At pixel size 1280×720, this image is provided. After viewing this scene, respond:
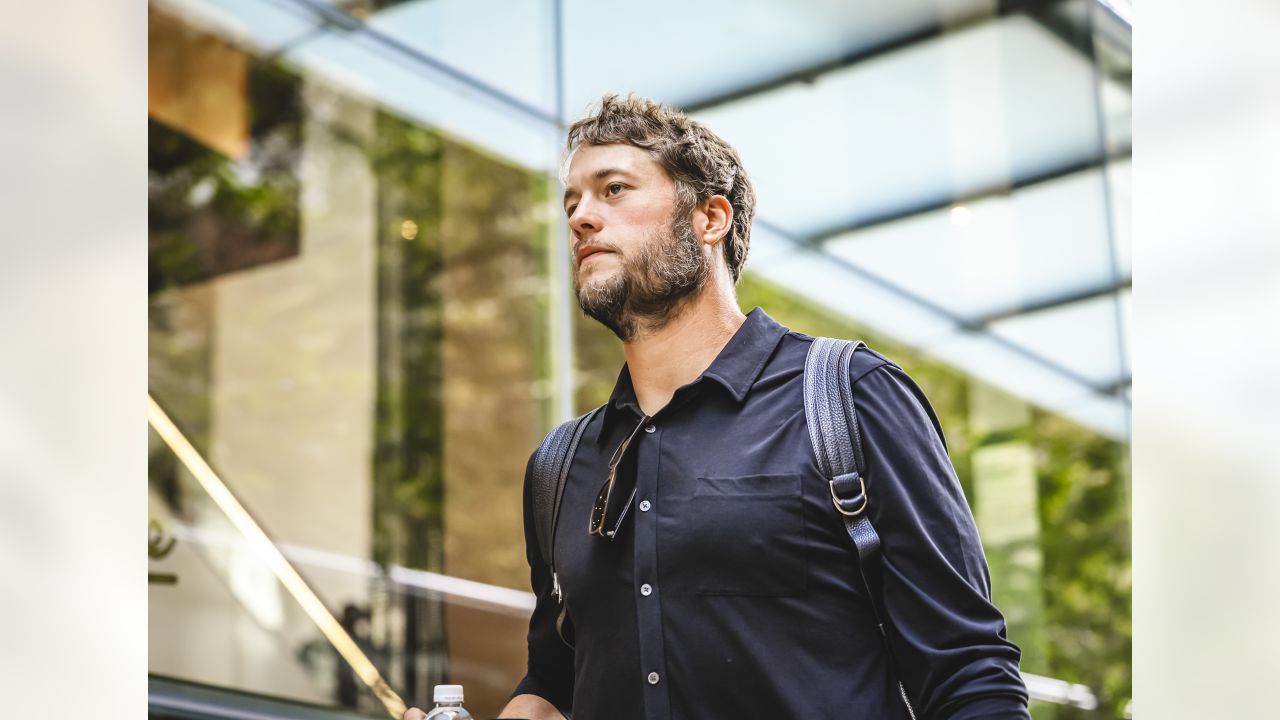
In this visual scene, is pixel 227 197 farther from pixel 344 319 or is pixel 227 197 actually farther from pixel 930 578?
pixel 930 578

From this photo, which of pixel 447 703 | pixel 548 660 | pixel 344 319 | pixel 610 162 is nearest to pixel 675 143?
pixel 610 162

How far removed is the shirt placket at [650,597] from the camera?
7.47 feet

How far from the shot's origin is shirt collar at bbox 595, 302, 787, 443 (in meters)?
2.50

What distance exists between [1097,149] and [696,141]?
17.8 ft

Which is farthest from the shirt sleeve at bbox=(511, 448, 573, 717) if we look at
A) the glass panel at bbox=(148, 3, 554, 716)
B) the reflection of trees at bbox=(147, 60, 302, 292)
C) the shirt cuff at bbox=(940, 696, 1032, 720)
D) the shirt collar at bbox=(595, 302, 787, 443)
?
the reflection of trees at bbox=(147, 60, 302, 292)

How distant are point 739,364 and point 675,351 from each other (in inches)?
6.7

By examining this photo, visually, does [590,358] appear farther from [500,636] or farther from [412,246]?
[412,246]

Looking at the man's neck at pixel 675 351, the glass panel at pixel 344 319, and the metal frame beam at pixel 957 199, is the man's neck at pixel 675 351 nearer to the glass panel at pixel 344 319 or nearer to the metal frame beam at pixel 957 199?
the metal frame beam at pixel 957 199

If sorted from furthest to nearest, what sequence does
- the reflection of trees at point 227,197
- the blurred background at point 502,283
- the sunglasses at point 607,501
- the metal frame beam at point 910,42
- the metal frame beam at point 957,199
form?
1. the reflection of trees at point 227,197
2. the metal frame beam at point 910,42
3. the metal frame beam at point 957,199
4. the blurred background at point 502,283
5. the sunglasses at point 607,501

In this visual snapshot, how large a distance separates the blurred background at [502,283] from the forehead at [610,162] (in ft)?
9.79

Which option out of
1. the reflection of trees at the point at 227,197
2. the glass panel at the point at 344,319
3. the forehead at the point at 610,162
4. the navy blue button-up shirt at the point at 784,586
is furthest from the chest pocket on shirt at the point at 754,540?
the reflection of trees at the point at 227,197

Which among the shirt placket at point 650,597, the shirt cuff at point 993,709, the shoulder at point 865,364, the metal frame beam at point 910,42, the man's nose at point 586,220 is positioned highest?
the metal frame beam at point 910,42
